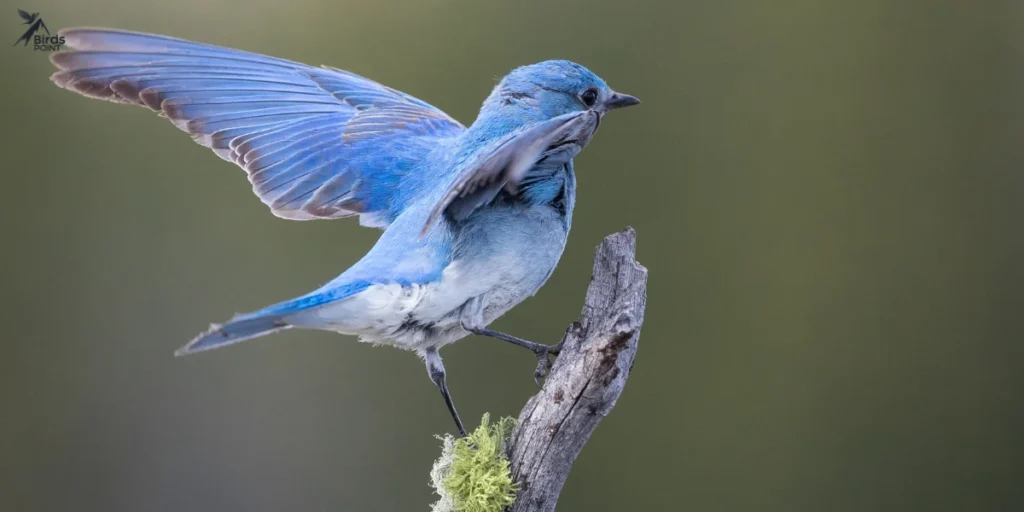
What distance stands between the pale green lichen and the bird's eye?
0.91 meters

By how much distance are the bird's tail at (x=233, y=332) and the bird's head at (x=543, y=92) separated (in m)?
0.86

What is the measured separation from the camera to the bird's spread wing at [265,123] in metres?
2.58

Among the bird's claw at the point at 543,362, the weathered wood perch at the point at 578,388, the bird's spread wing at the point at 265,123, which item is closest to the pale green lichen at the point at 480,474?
the weathered wood perch at the point at 578,388

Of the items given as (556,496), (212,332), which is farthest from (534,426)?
(212,332)

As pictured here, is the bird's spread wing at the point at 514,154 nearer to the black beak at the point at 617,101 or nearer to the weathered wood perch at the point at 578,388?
the weathered wood perch at the point at 578,388

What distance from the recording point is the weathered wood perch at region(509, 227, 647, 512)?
1955 millimetres

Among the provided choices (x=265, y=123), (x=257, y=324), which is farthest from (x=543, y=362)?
(x=265, y=123)

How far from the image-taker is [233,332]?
1.84 m

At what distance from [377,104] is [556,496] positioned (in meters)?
1.48

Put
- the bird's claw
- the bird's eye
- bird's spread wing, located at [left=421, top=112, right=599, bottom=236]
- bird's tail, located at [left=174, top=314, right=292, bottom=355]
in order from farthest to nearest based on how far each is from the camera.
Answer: the bird's eye → the bird's claw → bird's spread wing, located at [left=421, top=112, right=599, bottom=236] → bird's tail, located at [left=174, top=314, right=292, bottom=355]

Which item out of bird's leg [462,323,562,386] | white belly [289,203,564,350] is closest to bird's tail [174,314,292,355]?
white belly [289,203,564,350]

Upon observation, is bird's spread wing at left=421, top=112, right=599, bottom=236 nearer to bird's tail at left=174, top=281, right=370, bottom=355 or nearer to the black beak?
bird's tail at left=174, top=281, right=370, bottom=355

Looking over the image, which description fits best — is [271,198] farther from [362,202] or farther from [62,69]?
[62,69]

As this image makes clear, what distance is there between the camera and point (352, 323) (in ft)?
6.89
